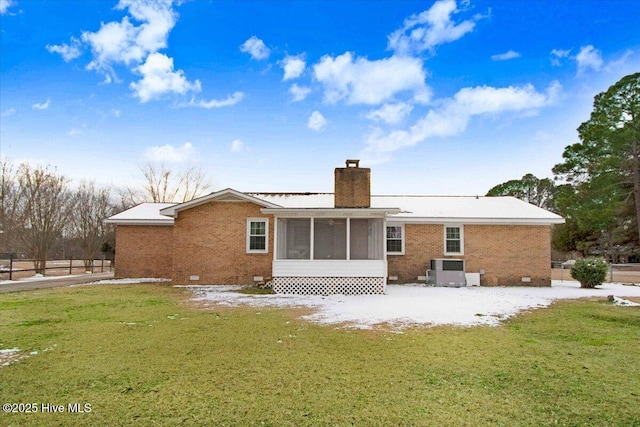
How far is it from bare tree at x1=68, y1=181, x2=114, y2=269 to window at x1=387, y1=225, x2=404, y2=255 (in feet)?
78.7

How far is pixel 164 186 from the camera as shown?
43438 millimetres

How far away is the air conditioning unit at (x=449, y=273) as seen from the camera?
1709cm

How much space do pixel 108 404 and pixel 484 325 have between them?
7568 mm

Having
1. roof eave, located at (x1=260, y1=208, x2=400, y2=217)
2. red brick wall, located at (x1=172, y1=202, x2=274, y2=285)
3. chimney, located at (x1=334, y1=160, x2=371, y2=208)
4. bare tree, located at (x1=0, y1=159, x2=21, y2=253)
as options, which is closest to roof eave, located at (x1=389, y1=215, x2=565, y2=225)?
chimney, located at (x1=334, y1=160, x2=371, y2=208)

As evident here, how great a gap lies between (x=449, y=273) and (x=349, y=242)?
5.27m

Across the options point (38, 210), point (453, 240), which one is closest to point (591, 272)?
point (453, 240)

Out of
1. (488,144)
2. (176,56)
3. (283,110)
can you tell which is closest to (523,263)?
(488,144)

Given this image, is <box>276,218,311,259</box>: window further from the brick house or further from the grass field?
the grass field

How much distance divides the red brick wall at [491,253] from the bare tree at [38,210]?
21513 mm

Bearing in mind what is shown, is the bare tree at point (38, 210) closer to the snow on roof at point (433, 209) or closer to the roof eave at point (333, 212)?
the snow on roof at point (433, 209)

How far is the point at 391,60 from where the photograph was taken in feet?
56.6

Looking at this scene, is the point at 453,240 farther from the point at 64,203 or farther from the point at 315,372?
the point at 64,203

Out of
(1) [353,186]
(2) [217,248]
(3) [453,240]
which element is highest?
(1) [353,186]

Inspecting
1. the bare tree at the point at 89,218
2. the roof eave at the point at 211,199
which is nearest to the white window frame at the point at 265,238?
the roof eave at the point at 211,199
